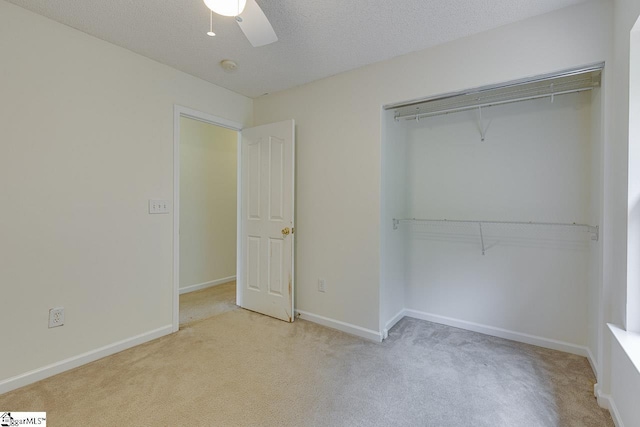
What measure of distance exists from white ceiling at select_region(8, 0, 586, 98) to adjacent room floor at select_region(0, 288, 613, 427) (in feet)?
8.06

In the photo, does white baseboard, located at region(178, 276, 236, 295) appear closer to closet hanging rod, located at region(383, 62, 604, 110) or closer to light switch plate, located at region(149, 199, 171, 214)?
light switch plate, located at region(149, 199, 171, 214)

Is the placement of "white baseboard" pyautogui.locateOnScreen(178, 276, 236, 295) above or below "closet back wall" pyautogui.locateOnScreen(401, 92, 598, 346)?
below

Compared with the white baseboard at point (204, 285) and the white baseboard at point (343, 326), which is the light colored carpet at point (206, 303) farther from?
the white baseboard at point (343, 326)

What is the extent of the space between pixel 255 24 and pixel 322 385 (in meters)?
2.20

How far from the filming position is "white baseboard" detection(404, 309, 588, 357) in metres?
2.29

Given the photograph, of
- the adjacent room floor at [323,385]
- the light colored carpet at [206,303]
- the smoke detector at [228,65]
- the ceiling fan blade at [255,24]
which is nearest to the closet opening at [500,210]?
the adjacent room floor at [323,385]

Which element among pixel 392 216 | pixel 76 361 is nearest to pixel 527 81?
pixel 392 216

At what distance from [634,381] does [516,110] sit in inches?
81.9

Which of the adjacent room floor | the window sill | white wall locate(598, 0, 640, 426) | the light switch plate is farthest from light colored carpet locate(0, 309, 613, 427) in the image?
the light switch plate

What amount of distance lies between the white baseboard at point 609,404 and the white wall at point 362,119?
1.42 m

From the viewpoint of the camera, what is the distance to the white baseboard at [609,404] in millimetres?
1494

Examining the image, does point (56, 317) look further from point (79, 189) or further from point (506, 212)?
point (506, 212)

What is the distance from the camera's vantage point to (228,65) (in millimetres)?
2598

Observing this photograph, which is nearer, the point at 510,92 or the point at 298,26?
the point at 298,26
